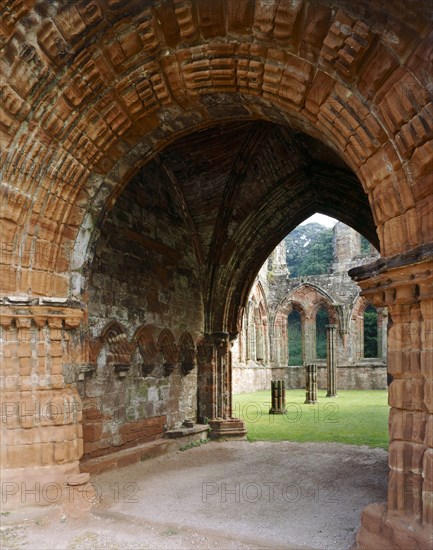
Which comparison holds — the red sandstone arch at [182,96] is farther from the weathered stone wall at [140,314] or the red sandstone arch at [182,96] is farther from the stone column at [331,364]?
the stone column at [331,364]

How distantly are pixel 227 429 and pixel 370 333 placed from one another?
19.8 m

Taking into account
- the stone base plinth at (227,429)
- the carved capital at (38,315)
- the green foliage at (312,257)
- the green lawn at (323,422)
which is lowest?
the green lawn at (323,422)

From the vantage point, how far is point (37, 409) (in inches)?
180

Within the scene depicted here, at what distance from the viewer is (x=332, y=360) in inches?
782

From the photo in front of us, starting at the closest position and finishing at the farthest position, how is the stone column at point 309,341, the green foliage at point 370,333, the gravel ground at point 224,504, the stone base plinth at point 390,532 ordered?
1. the stone base plinth at point 390,532
2. the gravel ground at point 224,504
3. the stone column at point 309,341
4. the green foliage at point 370,333

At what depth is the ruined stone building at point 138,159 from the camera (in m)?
3.23

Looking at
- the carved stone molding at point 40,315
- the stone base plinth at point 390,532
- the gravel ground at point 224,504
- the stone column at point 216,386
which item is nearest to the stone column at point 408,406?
the stone base plinth at point 390,532

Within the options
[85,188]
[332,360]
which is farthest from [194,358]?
[332,360]

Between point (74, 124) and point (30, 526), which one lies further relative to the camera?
point (74, 124)

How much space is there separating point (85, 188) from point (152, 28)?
5.33 ft

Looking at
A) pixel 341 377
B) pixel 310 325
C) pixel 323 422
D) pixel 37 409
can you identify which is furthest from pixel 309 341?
pixel 37 409

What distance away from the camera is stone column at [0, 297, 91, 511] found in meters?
4.42

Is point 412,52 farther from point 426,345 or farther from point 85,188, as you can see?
point 85,188

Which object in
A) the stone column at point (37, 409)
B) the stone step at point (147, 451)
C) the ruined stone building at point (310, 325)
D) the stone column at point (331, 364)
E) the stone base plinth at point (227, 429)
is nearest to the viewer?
the stone column at point (37, 409)
